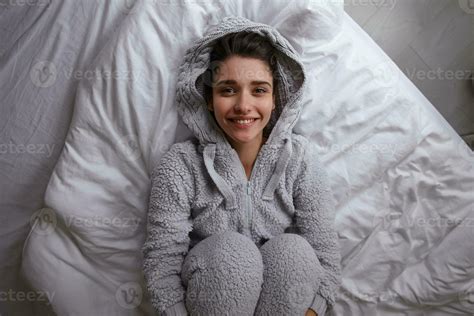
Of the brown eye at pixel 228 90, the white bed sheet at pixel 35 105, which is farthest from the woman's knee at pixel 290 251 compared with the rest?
the white bed sheet at pixel 35 105

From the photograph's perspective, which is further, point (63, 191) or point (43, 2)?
point (43, 2)

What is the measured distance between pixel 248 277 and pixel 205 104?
0.41m

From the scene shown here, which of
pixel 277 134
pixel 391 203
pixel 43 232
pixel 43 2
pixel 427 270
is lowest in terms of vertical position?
pixel 43 232

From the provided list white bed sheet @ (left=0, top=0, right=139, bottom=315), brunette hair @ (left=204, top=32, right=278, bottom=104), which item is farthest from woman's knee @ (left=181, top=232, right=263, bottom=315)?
white bed sheet @ (left=0, top=0, right=139, bottom=315)

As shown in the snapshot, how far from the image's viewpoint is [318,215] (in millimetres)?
1032

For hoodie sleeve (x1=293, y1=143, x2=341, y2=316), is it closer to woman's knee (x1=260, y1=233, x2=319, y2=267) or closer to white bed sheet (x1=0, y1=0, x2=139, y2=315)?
woman's knee (x1=260, y1=233, x2=319, y2=267)

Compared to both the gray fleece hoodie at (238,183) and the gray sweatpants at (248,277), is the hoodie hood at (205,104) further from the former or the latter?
the gray sweatpants at (248,277)

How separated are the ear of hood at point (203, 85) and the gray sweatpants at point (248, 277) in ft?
0.81

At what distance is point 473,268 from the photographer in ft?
3.50

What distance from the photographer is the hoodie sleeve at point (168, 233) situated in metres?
0.94

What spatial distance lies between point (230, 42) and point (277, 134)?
0.24 meters

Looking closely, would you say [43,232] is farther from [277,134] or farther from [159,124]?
[277,134]

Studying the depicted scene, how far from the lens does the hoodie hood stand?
101 cm

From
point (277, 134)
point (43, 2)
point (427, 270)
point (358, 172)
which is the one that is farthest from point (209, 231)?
point (43, 2)
